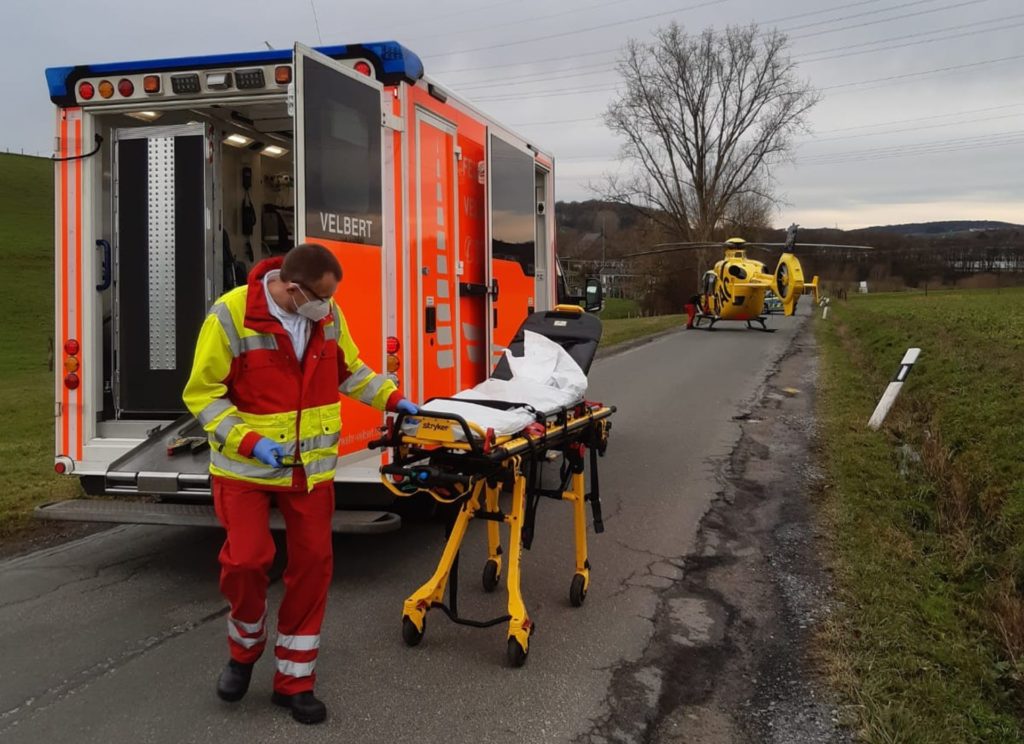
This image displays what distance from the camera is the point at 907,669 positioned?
3.77 meters

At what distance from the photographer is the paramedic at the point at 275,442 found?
3.32 metres

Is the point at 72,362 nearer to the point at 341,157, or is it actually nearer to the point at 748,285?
the point at 341,157

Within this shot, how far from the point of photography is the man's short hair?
3.32 meters

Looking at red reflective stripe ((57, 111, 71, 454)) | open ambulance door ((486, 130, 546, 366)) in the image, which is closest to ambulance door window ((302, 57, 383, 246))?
red reflective stripe ((57, 111, 71, 454))

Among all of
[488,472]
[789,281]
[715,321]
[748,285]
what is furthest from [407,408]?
[715,321]

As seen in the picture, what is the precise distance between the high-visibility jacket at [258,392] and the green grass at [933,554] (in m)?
2.47

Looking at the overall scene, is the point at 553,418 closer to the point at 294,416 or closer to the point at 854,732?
the point at 294,416

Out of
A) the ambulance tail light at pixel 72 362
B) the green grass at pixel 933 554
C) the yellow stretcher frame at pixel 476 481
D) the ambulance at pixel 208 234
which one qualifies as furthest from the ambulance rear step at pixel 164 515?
the green grass at pixel 933 554

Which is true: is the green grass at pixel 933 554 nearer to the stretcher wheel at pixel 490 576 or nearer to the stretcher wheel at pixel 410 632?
the stretcher wheel at pixel 490 576

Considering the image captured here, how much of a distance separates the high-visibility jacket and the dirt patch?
1624 millimetres

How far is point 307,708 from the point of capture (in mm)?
3422

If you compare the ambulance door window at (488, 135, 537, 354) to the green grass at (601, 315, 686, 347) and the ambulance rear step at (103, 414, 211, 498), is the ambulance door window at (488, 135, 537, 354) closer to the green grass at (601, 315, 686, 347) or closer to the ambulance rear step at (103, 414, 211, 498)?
the ambulance rear step at (103, 414, 211, 498)

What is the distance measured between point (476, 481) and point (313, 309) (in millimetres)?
1150

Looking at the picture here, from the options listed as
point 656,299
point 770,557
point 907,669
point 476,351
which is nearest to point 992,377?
point 770,557
